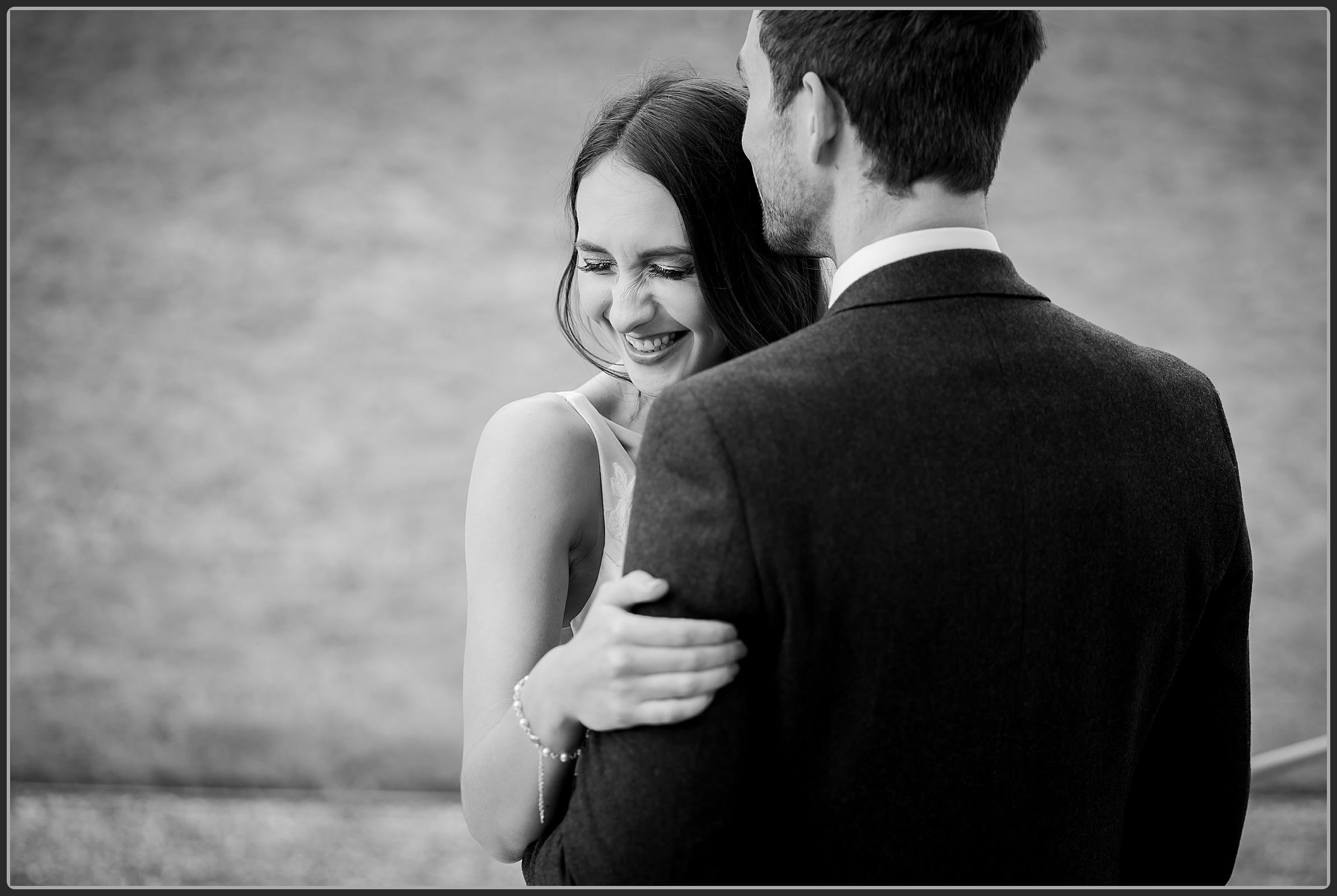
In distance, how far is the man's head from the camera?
3.73 ft

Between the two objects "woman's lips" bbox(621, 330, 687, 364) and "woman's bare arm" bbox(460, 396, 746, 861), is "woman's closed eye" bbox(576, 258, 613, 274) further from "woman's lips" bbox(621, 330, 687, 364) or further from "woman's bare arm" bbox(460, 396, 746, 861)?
"woman's bare arm" bbox(460, 396, 746, 861)

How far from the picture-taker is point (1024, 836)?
45.6 inches

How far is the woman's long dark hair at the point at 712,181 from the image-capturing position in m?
1.75

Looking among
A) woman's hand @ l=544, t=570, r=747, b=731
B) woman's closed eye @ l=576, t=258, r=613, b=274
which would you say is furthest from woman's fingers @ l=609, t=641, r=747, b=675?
woman's closed eye @ l=576, t=258, r=613, b=274

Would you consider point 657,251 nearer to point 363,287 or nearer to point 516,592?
point 516,592

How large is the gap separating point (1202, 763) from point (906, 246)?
0.78 meters

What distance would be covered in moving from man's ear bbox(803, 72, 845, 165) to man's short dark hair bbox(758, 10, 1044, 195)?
11 millimetres

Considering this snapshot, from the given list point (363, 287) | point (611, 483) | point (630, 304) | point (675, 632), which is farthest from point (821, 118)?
point (363, 287)

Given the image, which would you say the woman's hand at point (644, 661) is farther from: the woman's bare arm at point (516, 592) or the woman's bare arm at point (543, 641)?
the woman's bare arm at point (516, 592)

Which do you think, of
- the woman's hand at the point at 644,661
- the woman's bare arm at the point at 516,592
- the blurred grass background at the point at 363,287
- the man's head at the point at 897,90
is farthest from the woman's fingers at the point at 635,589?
the blurred grass background at the point at 363,287

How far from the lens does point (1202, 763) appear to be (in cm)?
140

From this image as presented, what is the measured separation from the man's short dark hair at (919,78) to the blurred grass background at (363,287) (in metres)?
6.10

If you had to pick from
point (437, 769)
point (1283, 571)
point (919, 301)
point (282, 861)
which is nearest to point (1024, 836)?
point (919, 301)

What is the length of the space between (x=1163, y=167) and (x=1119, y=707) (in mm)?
7391
